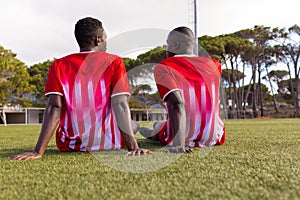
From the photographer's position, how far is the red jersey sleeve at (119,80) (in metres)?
2.47

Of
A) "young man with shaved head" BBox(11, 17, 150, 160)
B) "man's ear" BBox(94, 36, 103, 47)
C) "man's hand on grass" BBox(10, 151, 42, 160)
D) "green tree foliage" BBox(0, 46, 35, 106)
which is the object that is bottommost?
"man's hand on grass" BBox(10, 151, 42, 160)

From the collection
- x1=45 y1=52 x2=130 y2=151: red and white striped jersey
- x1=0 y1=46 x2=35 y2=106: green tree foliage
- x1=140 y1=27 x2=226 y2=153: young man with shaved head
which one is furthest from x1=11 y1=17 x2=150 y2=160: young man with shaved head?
x1=0 y1=46 x2=35 y2=106: green tree foliage

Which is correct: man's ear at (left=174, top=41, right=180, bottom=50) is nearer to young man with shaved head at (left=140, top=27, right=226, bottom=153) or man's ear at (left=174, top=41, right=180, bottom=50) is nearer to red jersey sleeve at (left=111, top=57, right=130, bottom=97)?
young man with shaved head at (left=140, top=27, right=226, bottom=153)

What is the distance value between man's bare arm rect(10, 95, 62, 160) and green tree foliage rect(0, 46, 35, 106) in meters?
19.5

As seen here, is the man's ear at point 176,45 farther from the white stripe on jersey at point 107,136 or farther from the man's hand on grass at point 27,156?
the man's hand on grass at point 27,156

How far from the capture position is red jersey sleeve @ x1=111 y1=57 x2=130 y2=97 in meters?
2.47

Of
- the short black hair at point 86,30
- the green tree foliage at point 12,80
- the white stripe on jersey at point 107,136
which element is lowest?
the white stripe on jersey at point 107,136

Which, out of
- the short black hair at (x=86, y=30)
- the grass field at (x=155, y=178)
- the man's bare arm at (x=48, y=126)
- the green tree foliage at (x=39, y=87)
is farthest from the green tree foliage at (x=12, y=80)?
the grass field at (x=155, y=178)

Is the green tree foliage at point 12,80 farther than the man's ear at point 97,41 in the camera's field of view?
Yes

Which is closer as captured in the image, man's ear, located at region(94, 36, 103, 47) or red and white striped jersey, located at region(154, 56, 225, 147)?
man's ear, located at region(94, 36, 103, 47)

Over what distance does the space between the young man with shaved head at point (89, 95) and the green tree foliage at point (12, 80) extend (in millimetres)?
19370

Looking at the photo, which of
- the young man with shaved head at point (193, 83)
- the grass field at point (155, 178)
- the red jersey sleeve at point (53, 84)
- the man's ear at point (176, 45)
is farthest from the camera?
the man's ear at point (176, 45)

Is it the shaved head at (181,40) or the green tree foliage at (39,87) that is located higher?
the green tree foliage at (39,87)

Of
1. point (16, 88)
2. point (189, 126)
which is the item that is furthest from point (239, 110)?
point (189, 126)
